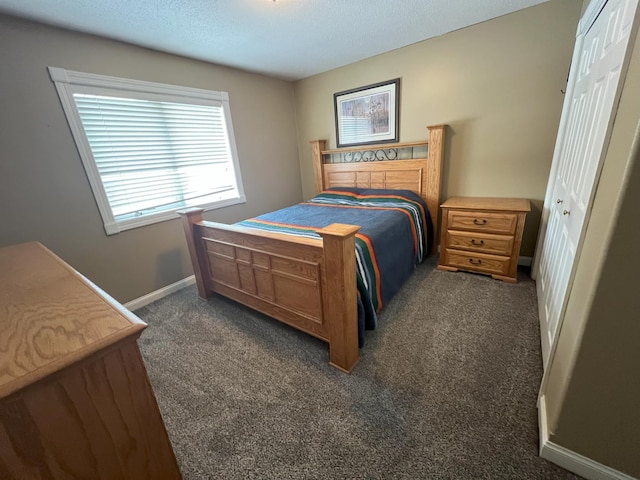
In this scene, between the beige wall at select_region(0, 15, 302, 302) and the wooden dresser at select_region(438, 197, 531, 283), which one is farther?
the wooden dresser at select_region(438, 197, 531, 283)

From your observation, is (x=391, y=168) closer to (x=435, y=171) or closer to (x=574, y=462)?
(x=435, y=171)

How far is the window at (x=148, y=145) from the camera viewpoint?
6.82 feet

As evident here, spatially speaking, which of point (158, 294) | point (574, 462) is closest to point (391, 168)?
point (574, 462)

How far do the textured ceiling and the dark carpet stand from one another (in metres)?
2.32

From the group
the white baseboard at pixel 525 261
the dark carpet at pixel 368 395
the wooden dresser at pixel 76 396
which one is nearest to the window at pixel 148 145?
the dark carpet at pixel 368 395

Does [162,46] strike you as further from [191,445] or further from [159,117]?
[191,445]

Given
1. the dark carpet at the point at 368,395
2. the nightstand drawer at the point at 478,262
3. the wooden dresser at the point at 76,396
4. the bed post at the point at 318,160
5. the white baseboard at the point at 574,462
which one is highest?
the bed post at the point at 318,160

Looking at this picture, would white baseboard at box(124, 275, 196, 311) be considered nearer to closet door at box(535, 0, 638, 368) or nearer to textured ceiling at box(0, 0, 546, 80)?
textured ceiling at box(0, 0, 546, 80)

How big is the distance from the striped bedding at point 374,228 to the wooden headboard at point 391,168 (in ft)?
0.54

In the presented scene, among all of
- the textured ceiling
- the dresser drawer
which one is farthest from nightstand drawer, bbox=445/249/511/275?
the textured ceiling

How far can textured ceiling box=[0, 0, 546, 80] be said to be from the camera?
174 cm

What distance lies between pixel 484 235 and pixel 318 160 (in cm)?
231

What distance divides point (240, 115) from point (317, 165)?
3.90 feet

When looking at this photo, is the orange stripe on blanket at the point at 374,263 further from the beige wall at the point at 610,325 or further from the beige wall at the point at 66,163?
the beige wall at the point at 66,163
